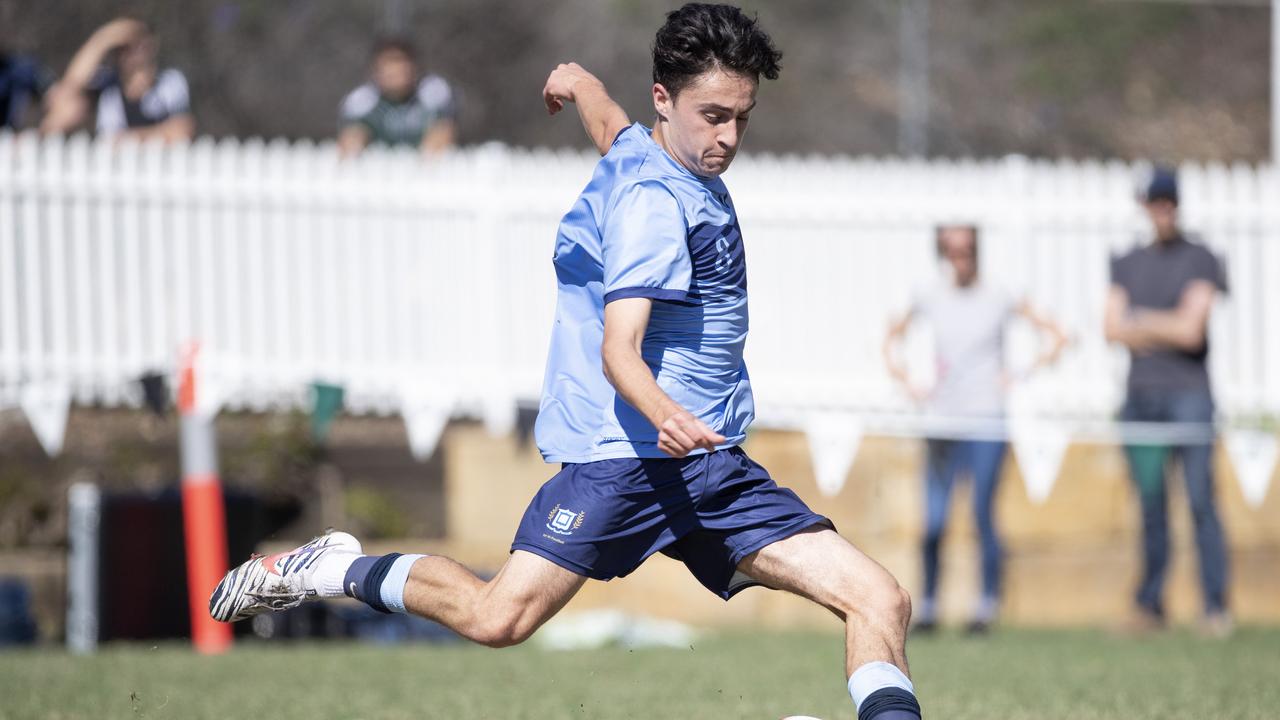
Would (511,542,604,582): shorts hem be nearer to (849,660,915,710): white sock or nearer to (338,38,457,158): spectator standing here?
(849,660,915,710): white sock

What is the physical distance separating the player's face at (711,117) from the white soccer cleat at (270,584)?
4.68ft

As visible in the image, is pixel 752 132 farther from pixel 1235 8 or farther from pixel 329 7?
pixel 1235 8

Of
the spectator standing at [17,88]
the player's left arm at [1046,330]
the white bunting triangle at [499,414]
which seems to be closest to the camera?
the player's left arm at [1046,330]

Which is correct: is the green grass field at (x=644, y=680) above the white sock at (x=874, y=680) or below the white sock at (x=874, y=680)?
below

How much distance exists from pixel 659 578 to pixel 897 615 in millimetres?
6323

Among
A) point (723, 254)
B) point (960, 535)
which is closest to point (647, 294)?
point (723, 254)

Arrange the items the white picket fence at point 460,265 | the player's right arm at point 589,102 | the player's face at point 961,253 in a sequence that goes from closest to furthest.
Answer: the player's right arm at point 589,102, the player's face at point 961,253, the white picket fence at point 460,265

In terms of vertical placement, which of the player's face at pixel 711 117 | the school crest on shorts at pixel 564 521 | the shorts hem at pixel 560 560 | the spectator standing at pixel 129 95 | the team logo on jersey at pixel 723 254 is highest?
the spectator standing at pixel 129 95

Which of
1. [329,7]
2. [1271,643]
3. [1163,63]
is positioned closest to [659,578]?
[1271,643]

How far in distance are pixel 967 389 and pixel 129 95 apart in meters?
6.33

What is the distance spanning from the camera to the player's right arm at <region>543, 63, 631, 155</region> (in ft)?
16.6

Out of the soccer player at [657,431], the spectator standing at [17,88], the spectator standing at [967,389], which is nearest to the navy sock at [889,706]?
the soccer player at [657,431]

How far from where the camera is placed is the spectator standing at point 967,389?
9.86m

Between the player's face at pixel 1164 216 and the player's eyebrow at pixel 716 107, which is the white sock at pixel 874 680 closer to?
the player's eyebrow at pixel 716 107
